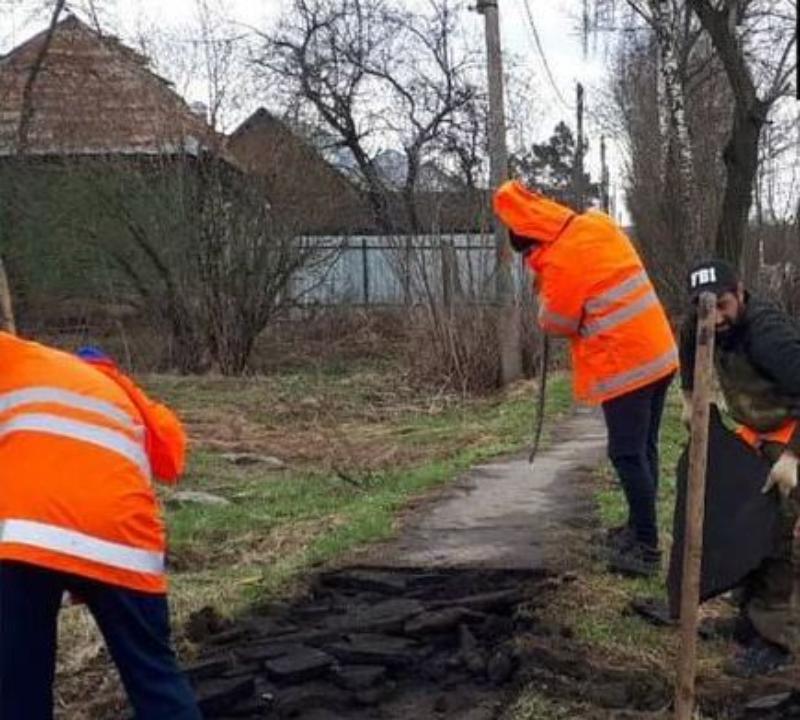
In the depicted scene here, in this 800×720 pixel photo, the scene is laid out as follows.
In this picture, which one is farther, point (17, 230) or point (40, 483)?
point (17, 230)

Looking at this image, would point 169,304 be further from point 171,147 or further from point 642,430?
point 642,430

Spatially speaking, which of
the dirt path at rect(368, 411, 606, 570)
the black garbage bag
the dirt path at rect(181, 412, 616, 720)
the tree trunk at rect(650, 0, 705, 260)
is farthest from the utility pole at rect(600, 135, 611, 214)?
the black garbage bag

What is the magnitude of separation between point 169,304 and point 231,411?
5424 mm

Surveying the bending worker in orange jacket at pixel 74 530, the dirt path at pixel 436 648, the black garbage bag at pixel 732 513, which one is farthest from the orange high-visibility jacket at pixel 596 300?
the bending worker in orange jacket at pixel 74 530

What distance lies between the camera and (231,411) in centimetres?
1614

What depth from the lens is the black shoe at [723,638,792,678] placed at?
5.09 meters

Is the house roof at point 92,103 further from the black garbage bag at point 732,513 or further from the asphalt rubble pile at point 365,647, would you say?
the black garbage bag at point 732,513

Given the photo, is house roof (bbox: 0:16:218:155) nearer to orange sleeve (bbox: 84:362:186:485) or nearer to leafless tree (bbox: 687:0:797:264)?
leafless tree (bbox: 687:0:797:264)

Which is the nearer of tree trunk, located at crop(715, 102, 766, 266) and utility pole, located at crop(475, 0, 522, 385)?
utility pole, located at crop(475, 0, 522, 385)

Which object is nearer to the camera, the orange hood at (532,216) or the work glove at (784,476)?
the work glove at (784,476)

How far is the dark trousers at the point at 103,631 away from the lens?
3592mm

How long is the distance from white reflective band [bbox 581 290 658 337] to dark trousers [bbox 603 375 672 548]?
1.09 feet

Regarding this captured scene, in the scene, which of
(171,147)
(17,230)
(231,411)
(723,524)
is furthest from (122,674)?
(17,230)

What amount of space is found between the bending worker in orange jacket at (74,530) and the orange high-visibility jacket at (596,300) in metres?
3.08
